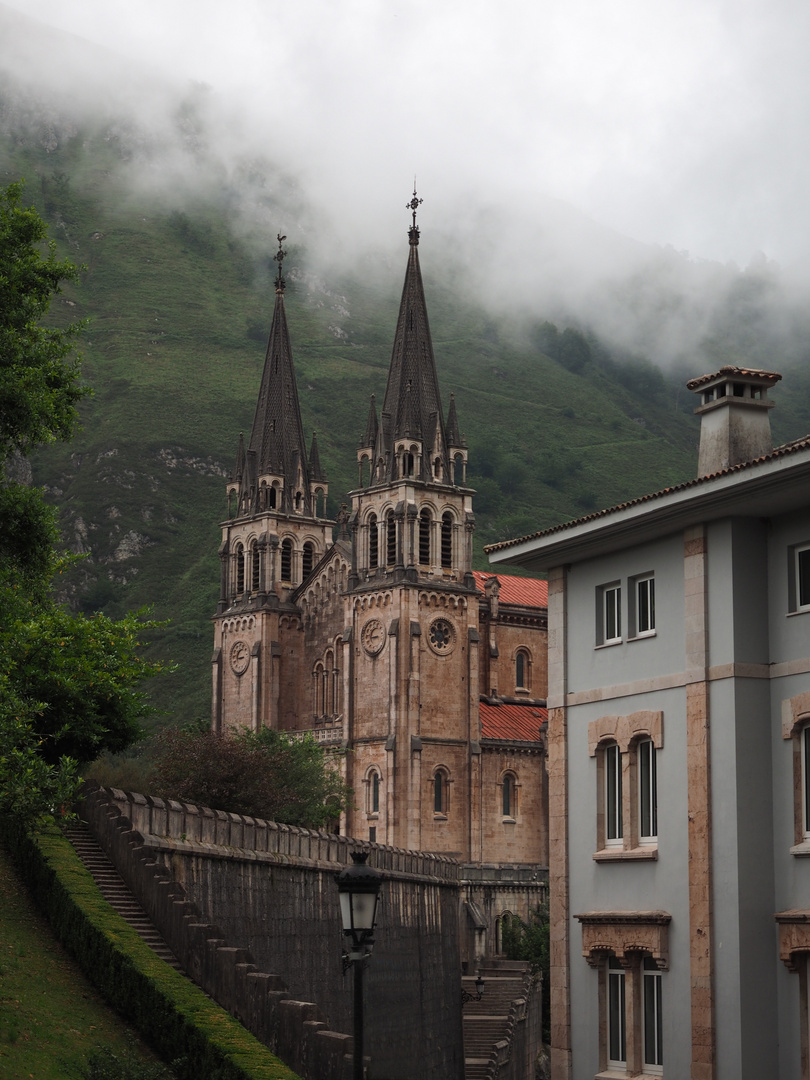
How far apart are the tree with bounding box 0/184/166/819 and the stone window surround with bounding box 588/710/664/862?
9433 mm

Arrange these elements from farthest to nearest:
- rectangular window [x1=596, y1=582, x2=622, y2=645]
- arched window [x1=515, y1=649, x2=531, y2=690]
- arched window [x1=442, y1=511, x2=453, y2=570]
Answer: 1. arched window [x1=515, y1=649, x2=531, y2=690]
2. arched window [x1=442, y1=511, x2=453, y2=570]
3. rectangular window [x1=596, y1=582, x2=622, y2=645]

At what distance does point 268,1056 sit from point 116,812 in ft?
36.5

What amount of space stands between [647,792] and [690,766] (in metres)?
1.85

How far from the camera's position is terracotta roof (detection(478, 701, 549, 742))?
299 ft

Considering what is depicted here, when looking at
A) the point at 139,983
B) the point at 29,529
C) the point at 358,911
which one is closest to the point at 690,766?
the point at 358,911

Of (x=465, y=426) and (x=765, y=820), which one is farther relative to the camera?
(x=465, y=426)

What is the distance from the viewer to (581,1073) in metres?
30.9

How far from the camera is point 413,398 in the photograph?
92438 mm

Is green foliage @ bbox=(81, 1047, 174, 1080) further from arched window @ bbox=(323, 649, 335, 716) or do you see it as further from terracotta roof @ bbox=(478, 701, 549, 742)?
arched window @ bbox=(323, 649, 335, 716)

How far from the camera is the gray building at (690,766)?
27391mm

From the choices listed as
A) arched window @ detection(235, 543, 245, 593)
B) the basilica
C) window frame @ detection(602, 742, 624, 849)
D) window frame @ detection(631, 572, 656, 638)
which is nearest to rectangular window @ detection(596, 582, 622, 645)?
window frame @ detection(631, 572, 656, 638)

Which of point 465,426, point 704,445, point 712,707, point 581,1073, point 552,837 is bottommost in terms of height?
point 581,1073

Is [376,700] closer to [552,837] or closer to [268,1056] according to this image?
[552,837]

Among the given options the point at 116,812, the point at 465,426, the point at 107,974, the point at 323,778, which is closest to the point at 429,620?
the point at 323,778
